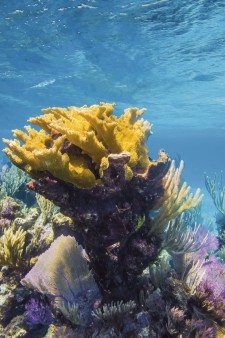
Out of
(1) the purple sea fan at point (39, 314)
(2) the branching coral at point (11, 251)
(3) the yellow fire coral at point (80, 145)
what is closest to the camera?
(3) the yellow fire coral at point (80, 145)

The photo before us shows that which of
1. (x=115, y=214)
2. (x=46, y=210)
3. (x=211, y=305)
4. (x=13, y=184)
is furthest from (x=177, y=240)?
(x=13, y=184)

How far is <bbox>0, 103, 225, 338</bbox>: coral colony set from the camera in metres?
2.97

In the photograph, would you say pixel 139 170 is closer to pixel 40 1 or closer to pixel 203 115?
pixel 40 1

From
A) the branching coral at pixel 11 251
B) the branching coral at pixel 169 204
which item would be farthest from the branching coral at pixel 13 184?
the branching coral at pixel 169 204

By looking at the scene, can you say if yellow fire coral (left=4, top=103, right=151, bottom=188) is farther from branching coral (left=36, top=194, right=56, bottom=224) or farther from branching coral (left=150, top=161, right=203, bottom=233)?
branching coral (left=36, top=194, right=56, bottom=224)

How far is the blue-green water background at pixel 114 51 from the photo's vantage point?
44.3 ft

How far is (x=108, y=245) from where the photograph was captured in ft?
10.7

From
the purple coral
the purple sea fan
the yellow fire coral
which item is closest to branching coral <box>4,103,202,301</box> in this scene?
the yellow fire coral

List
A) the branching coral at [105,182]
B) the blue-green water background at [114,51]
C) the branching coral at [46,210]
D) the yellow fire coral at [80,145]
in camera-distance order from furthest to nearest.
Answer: the blue-green water background at [114,51] < the branching coral at [46,210] < the branching coral at [105,182] < the yellow fire coral at [80,145]

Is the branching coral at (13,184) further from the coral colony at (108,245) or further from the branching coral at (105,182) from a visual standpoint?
the branching coral at (105,182)

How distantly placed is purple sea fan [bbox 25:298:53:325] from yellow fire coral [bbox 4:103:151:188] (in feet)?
7.21

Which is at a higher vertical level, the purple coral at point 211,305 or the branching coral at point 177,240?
the branching coral at point 177,240

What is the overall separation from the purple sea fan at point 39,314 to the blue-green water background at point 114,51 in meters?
12.9

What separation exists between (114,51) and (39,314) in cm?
1736
